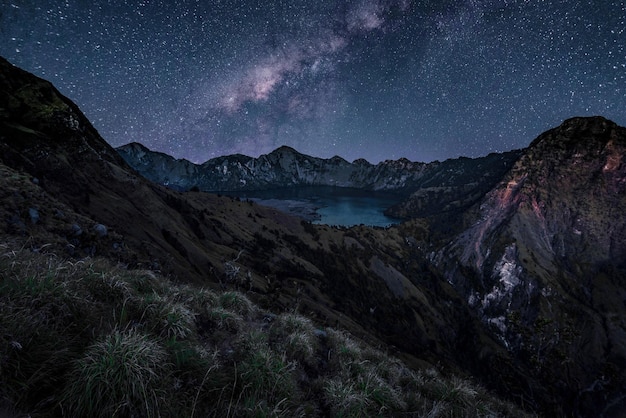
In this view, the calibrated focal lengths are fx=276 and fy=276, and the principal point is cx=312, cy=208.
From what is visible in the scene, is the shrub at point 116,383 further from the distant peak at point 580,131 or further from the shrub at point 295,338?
the distant peak at point 580,131

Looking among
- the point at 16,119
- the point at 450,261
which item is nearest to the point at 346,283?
the point at 16,119

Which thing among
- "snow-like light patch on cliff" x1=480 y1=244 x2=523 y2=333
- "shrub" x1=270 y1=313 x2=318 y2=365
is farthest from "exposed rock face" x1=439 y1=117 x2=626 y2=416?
"shrub" x1=270 y1=313 x2=318 y2=365

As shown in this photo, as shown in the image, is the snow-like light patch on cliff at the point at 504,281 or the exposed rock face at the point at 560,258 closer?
the exposed rock face at the point at 560,258

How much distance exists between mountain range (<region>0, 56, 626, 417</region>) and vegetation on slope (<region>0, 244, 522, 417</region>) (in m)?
5.23

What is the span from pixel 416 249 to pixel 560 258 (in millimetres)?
68617

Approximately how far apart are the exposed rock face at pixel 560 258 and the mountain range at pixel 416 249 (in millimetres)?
630

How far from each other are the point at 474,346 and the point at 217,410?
398ft

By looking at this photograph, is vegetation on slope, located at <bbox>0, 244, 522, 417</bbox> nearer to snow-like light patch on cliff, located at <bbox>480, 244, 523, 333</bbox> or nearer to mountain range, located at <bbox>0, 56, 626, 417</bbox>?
mountain range, located at <bbox>0, 56, 626, 417</bbox>

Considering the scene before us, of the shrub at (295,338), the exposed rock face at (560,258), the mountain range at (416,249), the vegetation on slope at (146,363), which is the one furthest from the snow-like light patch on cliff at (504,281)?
the vegetation on slope at (146,363)

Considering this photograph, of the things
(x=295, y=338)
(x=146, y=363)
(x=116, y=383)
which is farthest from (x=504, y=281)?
(x=116, y=383)

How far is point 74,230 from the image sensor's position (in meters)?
12.9

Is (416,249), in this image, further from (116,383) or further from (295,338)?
(116,383)

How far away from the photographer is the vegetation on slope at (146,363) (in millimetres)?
3012

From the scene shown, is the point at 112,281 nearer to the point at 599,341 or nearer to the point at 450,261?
the point at 599,341
